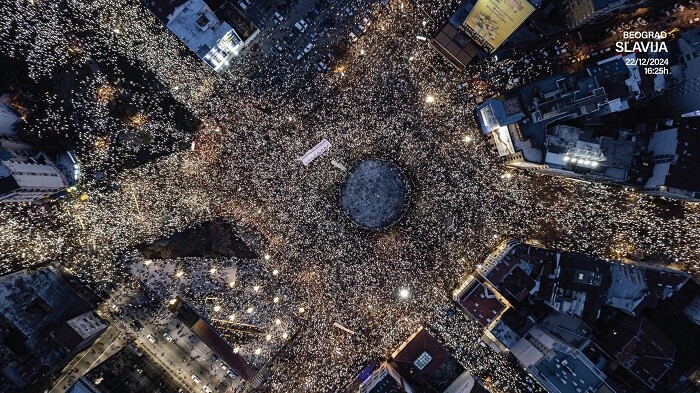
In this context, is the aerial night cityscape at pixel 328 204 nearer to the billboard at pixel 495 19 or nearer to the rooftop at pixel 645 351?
the rooftop at pixel 645 351

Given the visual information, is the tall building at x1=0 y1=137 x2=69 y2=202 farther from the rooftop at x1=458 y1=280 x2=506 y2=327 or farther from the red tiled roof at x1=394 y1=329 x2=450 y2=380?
the rooftop at x1=458 y1=280 x2=506 y2=327

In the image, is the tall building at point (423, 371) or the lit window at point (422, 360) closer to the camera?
the tall building at point (423, 371)

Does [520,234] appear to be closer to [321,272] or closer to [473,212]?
[473,212]

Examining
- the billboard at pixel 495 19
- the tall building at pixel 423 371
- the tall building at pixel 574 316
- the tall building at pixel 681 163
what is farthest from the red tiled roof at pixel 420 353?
the billboard at pixel 495 19

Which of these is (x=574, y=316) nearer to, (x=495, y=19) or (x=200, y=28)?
(x=495, y=19)

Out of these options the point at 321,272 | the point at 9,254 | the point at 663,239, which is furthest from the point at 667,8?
the point at 9,254
